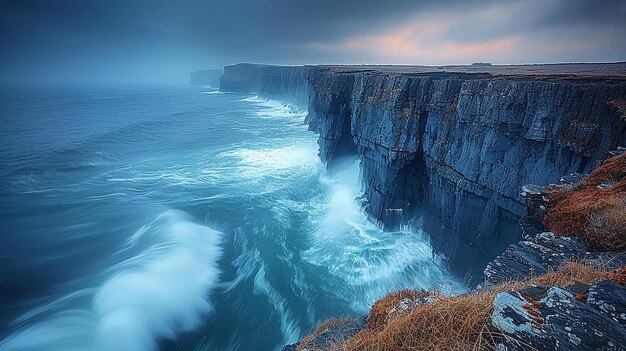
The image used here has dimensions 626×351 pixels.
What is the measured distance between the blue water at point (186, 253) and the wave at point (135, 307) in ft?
0.22

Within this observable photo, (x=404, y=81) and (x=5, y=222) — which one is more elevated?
(x=404, y=81)

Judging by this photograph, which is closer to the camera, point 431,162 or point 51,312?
point 51,312

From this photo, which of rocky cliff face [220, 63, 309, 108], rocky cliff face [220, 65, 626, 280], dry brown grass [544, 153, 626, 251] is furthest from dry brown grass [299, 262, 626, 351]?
rocky cliff face [220, 63, 309, 108]

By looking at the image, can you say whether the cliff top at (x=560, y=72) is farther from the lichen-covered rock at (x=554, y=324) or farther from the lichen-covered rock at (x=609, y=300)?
the lichen-covered rock at (x=554, y=324)

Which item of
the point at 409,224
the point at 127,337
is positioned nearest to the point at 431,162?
the point at 409,224

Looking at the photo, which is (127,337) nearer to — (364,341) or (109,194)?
(364,341)

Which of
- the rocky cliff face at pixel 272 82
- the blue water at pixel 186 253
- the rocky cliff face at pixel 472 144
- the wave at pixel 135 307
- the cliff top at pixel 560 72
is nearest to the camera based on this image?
the rocky cliff face at pixel 472 144

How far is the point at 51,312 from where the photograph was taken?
14.0 m

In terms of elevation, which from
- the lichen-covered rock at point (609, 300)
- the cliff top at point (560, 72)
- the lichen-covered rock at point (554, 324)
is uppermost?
the cliff top at point (560, 72)

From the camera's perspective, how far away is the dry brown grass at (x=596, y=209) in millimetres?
6078

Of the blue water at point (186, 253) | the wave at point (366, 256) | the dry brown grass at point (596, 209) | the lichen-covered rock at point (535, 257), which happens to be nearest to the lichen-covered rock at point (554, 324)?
the blue water at point (186, 253)

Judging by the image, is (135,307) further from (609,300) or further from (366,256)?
(609,300)

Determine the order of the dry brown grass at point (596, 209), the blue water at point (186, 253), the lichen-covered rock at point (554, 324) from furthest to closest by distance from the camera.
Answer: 1. the blue water at point (186, 253)
2. the dry brown grass at point (596, 209)
3. the lichen-covered rock at point (554, 324)

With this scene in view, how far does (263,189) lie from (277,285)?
13.9m
